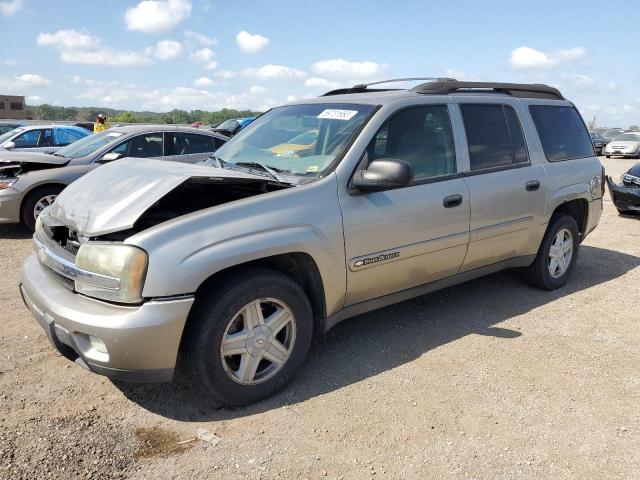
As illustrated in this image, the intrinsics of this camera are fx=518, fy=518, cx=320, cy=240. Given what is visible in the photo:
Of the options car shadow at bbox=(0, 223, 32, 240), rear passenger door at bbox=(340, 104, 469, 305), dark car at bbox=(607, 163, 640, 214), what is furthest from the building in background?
rear passenger door at bbox=(340, 104, 469, 305)

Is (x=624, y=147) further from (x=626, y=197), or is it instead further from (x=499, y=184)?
(x=499, y=184)

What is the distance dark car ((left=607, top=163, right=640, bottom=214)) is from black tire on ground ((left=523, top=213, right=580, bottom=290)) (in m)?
4.84

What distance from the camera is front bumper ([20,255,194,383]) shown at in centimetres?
259

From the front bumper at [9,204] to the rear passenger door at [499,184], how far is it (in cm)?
603

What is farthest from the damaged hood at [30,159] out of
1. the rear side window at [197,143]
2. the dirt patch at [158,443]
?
the dirt patch at [158,443]

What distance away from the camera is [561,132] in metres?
5.06

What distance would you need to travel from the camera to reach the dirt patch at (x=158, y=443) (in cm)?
262

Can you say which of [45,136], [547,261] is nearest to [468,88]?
[547,261]

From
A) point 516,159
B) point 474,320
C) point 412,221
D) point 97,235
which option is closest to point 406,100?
point 412,221

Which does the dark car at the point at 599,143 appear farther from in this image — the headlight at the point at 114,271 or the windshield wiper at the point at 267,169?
the headlight at the point at 114,271

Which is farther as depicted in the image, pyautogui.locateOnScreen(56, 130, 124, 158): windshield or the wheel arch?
pyautogui.locateOnScreen(56, 130, 124, 158): windshield

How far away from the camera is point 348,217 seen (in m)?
3.26

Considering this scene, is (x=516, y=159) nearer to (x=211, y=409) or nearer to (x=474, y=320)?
(x=474, y=320)

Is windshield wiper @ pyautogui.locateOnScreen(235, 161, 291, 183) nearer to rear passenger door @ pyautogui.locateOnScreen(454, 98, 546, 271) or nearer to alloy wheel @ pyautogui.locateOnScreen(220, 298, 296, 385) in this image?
alloy wheel @ pyautogui.locateOnScreen(220, 298, 296, 385)
